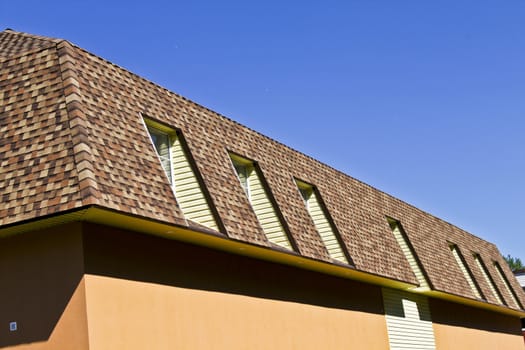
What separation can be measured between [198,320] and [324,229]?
6.69 metres

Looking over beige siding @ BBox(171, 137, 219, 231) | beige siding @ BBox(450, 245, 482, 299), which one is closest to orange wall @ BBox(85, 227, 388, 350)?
beige siding @ BBox(171, 137, 219, 231)

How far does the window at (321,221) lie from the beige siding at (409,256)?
5.22 metres

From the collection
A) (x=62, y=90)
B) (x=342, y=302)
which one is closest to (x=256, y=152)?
(x=342, y=302)

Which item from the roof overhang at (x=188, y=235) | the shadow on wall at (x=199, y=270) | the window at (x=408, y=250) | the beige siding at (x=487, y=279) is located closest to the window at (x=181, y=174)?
the roof overhang at (x=188, y=235)

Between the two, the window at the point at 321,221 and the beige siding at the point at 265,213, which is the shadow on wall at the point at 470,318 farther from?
the beige siding at the point at 265,213

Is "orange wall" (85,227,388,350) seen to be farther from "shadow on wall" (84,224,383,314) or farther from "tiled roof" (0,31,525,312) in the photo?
"tiled roof" (0,31,525,312)

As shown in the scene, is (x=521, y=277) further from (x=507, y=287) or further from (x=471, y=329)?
(x=471, y=329)

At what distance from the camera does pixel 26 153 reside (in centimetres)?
1155

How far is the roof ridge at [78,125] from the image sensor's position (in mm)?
10539

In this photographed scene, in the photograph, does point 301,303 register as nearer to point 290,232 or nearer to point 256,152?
point 290,232

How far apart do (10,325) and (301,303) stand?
7539 mm

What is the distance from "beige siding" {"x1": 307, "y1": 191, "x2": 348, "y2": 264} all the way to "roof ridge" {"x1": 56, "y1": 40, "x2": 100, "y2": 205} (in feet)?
26.5

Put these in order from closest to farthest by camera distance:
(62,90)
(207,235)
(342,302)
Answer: (62,90) < (207,235) < (342,302)

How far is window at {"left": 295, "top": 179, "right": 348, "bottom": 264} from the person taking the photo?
61.7ft
